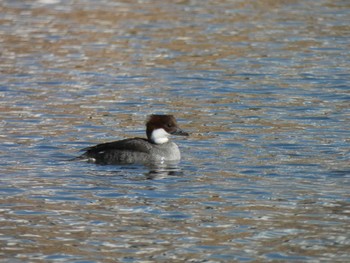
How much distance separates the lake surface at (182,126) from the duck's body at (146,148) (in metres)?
0.22

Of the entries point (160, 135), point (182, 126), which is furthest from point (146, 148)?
point (182, 126)

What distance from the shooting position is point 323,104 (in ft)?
68.6

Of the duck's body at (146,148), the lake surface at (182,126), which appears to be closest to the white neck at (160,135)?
the duck's body at (146,148)

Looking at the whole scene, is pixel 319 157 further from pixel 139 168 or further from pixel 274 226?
pixel 274 226

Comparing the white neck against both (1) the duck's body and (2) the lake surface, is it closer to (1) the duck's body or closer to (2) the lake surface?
(1) the duck's body

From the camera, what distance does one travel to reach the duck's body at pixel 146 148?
655 inches

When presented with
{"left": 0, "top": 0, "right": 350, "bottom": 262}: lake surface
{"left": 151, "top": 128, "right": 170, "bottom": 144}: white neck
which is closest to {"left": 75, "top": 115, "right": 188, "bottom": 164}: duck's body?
{"left": 151, "top": 128, "right": 170, "bottom": 144}: white neck

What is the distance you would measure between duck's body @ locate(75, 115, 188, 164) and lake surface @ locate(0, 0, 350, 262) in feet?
0.71

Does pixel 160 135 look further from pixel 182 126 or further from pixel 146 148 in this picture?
pixel 182 126

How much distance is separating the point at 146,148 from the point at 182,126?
95.3 inches

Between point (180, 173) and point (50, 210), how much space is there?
2910 millimetres

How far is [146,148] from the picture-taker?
1712 cm

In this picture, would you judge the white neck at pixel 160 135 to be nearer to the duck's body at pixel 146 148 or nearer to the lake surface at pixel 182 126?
the duck's body at pixel 146 148

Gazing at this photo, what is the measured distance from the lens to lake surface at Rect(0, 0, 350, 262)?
12.4 m
